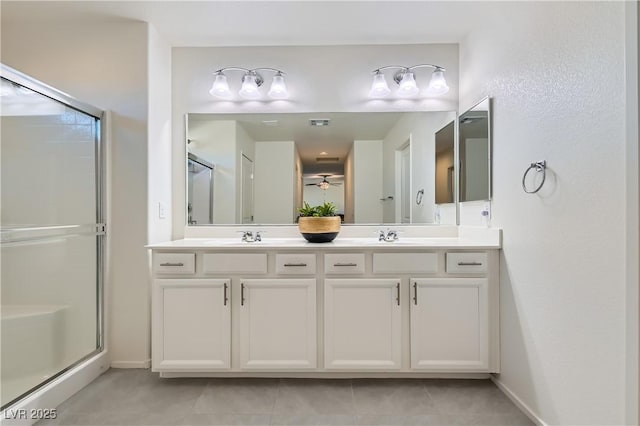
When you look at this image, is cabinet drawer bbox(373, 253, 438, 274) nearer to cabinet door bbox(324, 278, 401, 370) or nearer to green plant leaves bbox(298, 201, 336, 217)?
cabinet door bbox(324, 278, 401, 370)

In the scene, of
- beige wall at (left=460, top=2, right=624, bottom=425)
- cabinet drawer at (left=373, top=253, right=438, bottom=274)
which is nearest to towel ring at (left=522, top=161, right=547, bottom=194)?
beige wall at (left=460, top=2, right=624, bottom=425)

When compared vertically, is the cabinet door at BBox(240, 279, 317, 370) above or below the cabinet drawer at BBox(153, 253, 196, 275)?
below

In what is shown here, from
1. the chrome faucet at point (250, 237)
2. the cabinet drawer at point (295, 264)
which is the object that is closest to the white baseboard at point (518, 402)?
the cabinet drawer at point (295, 264)

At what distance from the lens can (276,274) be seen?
6.29 feet

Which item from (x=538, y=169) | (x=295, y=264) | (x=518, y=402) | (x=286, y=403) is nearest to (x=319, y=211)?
(x=295, y=264)

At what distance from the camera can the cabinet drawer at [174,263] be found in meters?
1.91

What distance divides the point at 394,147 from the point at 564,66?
123 centimetres

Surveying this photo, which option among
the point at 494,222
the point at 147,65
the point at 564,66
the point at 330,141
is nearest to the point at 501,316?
the point at 494,222

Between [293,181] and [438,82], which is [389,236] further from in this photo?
[438,82]

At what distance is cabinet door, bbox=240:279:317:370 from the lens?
1.88 m

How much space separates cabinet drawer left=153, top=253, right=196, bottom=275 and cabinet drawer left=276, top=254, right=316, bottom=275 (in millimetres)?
522

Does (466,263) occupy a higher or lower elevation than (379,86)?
lower

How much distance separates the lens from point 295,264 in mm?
1905

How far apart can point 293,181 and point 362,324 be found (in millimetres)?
1225
